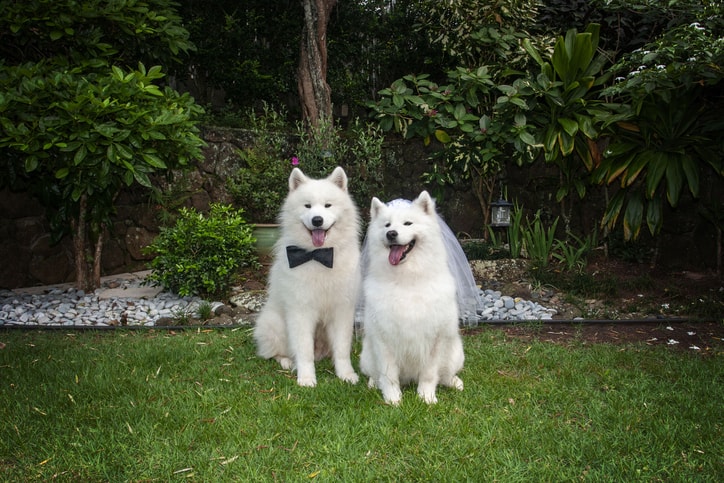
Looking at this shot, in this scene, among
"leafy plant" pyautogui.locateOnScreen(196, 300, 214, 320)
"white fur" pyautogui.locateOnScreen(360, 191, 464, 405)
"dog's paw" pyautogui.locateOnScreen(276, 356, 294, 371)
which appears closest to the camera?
"white fur" pyautogui.locateOnScreen(360, 191, 464, 405)

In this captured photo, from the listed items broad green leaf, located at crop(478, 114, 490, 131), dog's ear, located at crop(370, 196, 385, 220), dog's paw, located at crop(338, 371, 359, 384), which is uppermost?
broad green leaf, located at crop(478, 114, 490, 131)

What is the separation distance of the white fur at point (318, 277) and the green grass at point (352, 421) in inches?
7.6

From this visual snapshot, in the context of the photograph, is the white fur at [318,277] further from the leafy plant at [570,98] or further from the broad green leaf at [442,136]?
the leafy plant at [570,98]

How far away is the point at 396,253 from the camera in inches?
119

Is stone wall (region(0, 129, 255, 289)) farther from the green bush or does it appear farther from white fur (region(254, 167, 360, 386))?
white fur (region(254, 167, 360, 386))

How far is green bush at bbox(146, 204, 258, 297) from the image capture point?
5.45 metres

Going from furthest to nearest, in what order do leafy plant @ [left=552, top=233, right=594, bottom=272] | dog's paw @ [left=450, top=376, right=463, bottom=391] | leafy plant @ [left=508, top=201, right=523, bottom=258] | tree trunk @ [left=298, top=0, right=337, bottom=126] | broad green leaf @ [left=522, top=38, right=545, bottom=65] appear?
tree trunk @ [left=298, top=0, right=337, bottom=126]
leafy plant @ [left=508, top=201, right=523, bottom=258]
broad green leaf @ [left=522, top=38, right=545, bottom=65]
leafy plant @ [left=552, top=233, right=594, bottom=272]
dog's paw @ [left=450, top=376, right=463, bottom=391]

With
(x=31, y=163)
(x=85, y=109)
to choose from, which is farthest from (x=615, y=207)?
(x=31, y=163)

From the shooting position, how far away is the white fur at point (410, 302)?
3002mm

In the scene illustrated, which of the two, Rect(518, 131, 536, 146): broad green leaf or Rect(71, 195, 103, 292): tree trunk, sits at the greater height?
Rect(518, 131, 536, 146): broad green leaf

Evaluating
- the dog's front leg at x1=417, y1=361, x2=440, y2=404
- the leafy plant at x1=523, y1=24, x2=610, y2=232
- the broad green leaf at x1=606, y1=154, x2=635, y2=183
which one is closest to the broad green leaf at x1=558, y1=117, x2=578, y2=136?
the leafy plant at x1=523, y1=24, x2=610, y2=232

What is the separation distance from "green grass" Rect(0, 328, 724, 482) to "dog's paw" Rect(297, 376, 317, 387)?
6 centimetres

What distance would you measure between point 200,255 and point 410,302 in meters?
3.14

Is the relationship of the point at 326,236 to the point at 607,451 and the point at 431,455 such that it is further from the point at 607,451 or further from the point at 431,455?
the point at 607,451
